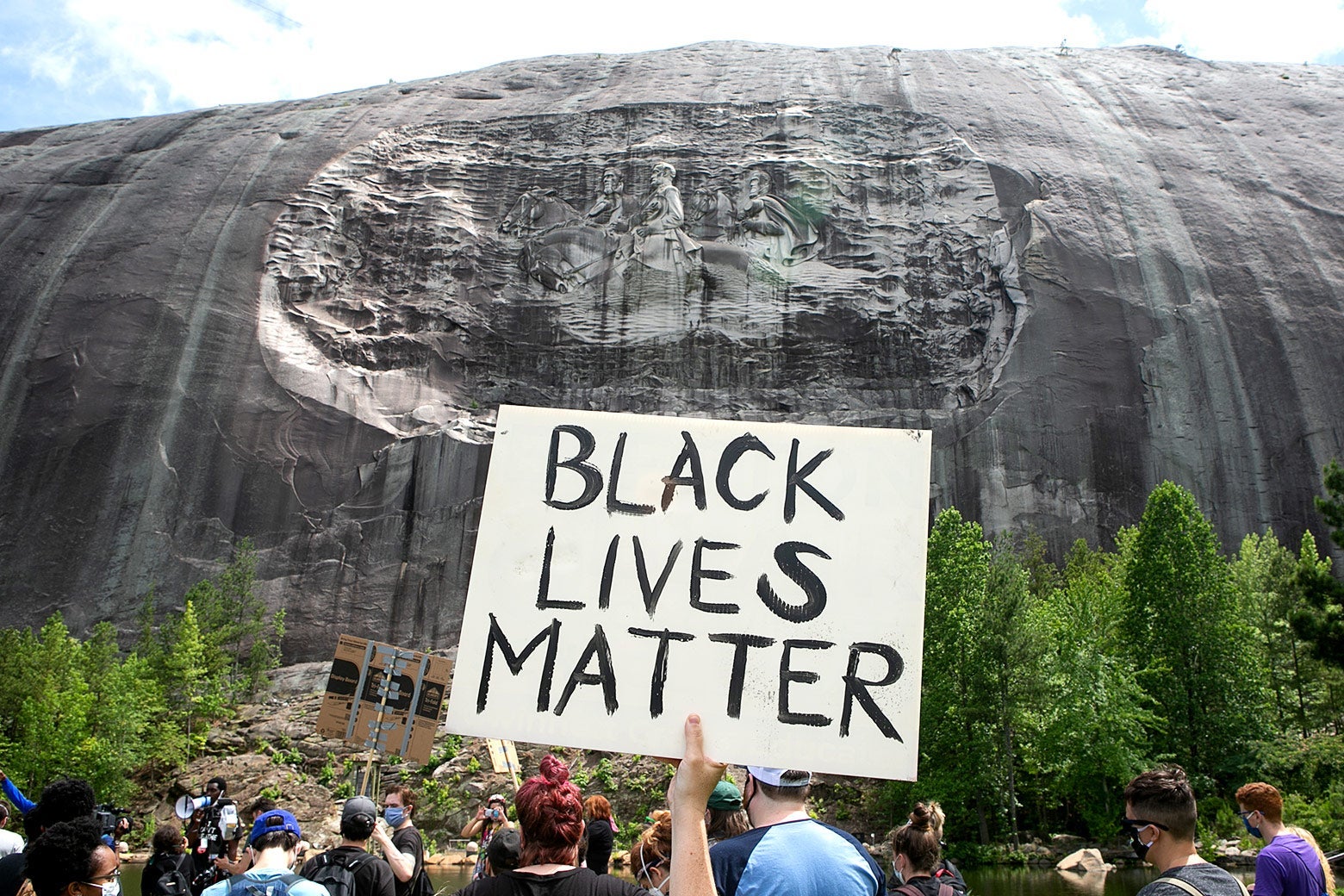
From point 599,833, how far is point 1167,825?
3296mm

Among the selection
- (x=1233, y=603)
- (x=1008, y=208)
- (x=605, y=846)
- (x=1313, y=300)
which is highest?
(x=1008, y=208)

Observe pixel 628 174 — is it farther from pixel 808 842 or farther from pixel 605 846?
pixel 808 842

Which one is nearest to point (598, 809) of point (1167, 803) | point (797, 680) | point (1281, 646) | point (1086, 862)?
point (797, 680)

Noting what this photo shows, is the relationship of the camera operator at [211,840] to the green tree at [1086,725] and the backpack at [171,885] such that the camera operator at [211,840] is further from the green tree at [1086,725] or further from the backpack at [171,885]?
the green tree at [1086,725]

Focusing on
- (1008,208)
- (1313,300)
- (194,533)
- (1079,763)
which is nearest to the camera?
(1079,763)

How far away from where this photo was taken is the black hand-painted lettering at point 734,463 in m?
3.20

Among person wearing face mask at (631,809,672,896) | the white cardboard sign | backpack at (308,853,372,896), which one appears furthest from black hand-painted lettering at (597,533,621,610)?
person wearing face mask at (631,809,672,896)

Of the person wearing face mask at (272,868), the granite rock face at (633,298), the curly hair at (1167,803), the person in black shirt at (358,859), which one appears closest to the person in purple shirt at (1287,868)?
the curly hair at (1167,803)

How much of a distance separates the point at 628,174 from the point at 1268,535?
23319mm

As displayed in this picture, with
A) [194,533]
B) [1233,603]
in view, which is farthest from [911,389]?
[194,533]

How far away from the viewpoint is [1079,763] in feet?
70.2

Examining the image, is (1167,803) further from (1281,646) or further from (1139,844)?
(1281,646)

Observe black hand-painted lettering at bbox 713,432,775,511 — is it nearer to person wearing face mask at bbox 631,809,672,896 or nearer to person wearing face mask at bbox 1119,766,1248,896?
person wearing face mask at bbox 1119,766,1248,896

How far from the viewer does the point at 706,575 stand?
10.2ft
